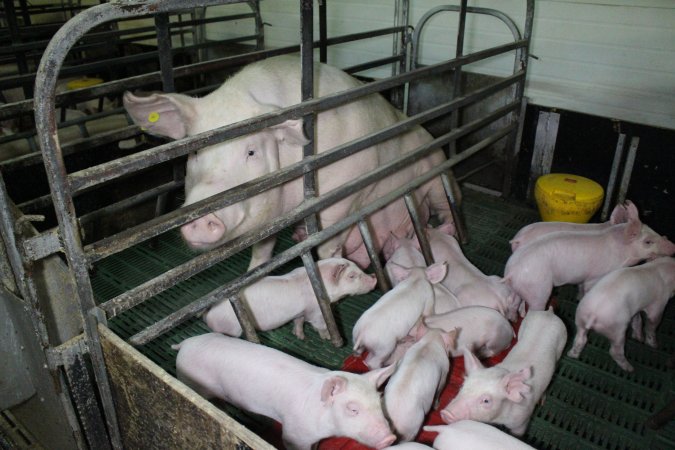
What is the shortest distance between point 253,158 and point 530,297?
1.65m

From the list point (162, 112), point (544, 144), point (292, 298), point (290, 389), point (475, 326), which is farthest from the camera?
point (544, 144)

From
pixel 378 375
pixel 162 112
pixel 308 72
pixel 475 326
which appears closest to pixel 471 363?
pixel 475 326

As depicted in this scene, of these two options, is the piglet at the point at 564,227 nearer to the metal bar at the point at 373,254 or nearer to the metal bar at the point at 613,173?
the metal bar at the point at 613,173

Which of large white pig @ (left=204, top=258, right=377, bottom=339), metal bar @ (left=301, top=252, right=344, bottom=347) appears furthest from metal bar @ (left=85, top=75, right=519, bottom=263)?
large white pig @ (left=204, top=258, right=377, bottom=339)

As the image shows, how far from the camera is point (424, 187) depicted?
4.15m

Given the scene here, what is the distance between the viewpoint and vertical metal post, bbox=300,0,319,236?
2225 millimetres

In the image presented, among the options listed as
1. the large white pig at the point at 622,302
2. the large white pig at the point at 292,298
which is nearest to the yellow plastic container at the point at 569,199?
the large white pig at the point at 622,302

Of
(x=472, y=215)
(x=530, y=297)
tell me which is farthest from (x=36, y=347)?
(x=472, y=215)

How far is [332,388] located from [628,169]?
3.01 metres

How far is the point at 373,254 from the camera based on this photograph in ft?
10.3

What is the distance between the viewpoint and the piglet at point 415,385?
212 cm

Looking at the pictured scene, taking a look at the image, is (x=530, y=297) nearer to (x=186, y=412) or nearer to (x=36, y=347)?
(x=186, y=412)

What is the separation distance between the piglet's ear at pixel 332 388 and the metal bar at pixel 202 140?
91cm

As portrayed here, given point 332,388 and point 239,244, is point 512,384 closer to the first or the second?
point 332,388
